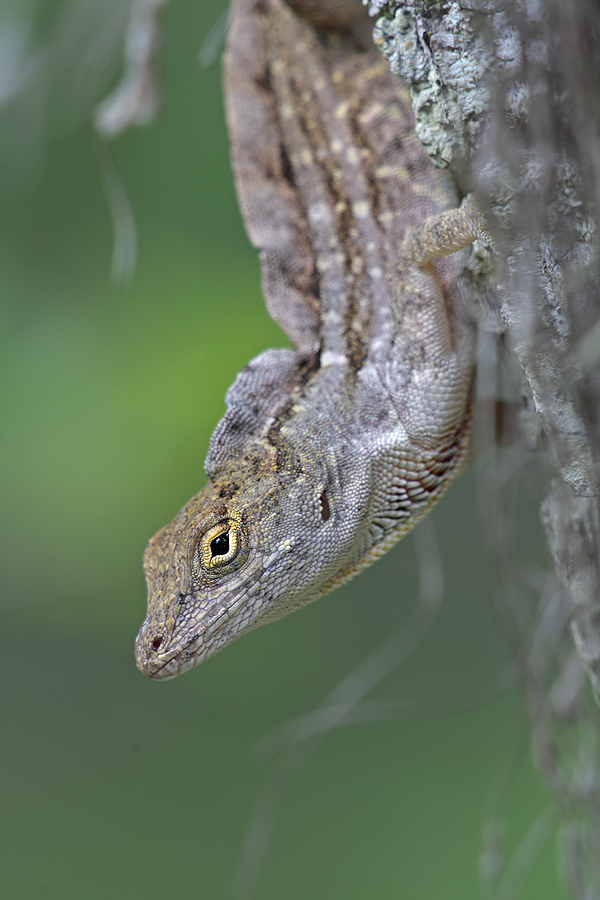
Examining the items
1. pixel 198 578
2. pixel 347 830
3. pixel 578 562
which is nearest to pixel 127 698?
pixel 347 830

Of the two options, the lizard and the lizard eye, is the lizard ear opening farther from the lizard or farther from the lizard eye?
the lizard eye

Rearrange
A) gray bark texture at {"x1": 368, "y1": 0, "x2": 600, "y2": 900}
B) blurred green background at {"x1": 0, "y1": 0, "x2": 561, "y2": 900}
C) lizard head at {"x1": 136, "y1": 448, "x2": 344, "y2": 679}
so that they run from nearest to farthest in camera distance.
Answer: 1. gray bark texture at {"x1": 368, "y1": 0, "x2": 600, "y2": 900}
2. lizard head at {"x1": 136, "y1": 448, "x2": 344, "y2": 679}
3. blurred green background at {"x1": 0, "y1": 0, "x2": 561, "y2": 900}

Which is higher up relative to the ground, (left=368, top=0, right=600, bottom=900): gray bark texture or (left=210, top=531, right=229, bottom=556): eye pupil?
(left=368, top=0, right=600, bottom=900): gray bark texture

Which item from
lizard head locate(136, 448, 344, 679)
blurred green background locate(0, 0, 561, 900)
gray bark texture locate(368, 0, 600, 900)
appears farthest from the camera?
blurred green background locate(0, 0, 561, 900)

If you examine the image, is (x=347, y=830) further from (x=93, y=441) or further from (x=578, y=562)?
(x=578, y=562)

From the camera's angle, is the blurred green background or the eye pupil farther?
the blurred green background

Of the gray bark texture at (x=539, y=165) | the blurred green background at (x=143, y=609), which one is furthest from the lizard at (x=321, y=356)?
the blurred green background at (x=143, y=609)

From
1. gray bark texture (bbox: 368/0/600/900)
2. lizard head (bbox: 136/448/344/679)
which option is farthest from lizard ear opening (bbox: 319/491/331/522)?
gray bark texture (bbox: 368/0/600/900)
